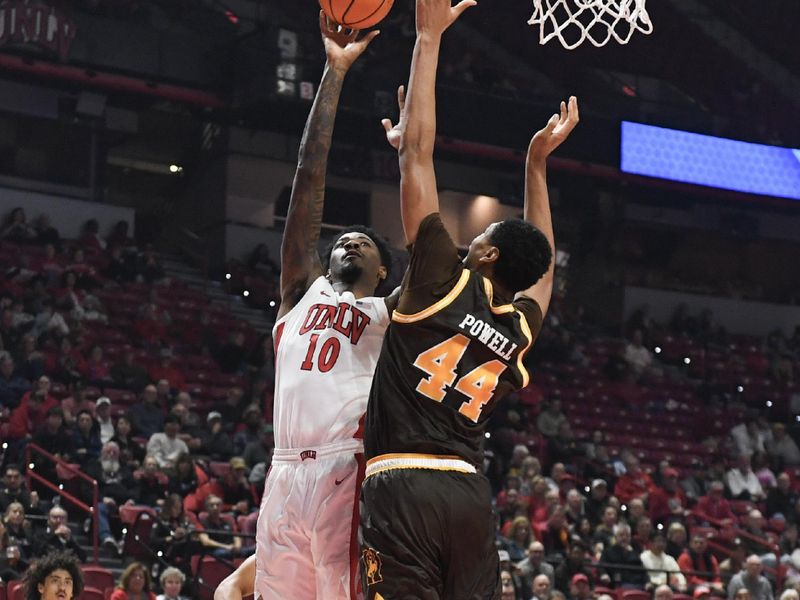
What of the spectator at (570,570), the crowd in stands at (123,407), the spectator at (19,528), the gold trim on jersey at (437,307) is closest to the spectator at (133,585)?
the crowd in stands at (123,407)

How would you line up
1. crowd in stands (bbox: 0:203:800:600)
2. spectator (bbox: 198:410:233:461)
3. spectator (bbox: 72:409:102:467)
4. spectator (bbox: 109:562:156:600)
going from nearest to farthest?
spectator (bbox: 109:562:156:600) → crowd in stands (bbox: 0:203:800:600) → spectator (bbox: 72:409:102:467) → spectator (bbox: 198:410:233:461)

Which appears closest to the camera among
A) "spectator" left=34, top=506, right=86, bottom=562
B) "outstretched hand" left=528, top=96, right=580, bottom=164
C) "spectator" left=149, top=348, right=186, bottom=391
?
"outstretched hand" left=528, top=96, right=580, bottom=164

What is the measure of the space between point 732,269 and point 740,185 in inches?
166

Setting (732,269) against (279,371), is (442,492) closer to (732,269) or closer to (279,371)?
(279,371)

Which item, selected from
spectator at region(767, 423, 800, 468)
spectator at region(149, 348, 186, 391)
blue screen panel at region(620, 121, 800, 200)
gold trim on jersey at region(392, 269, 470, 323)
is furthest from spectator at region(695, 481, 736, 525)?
gold trim on jersey at region(392, 269, 470, 323)

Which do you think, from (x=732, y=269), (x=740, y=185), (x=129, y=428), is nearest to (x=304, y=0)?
(x=740, y=185)

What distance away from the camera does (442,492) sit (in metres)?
4.39

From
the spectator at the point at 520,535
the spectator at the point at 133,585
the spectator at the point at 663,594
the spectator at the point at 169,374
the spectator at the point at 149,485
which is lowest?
the spectator at the point at 663,594

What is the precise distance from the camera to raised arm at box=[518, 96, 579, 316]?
5.03 meters

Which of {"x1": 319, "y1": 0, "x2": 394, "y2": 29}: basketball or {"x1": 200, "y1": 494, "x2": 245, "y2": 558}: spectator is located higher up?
{"x1": 319, "y1": 0, "x2": 394, "y2": 29}: basketball

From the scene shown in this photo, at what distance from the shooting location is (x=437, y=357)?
14.5ft

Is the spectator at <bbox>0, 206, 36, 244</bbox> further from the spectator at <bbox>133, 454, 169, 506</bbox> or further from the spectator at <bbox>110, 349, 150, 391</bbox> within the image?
the spectator at <bbox>133, 454, 169, 506</bbox>

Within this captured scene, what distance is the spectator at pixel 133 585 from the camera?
9422mm

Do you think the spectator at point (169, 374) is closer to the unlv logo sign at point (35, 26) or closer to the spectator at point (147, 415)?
the spectator at point (147, 415)
